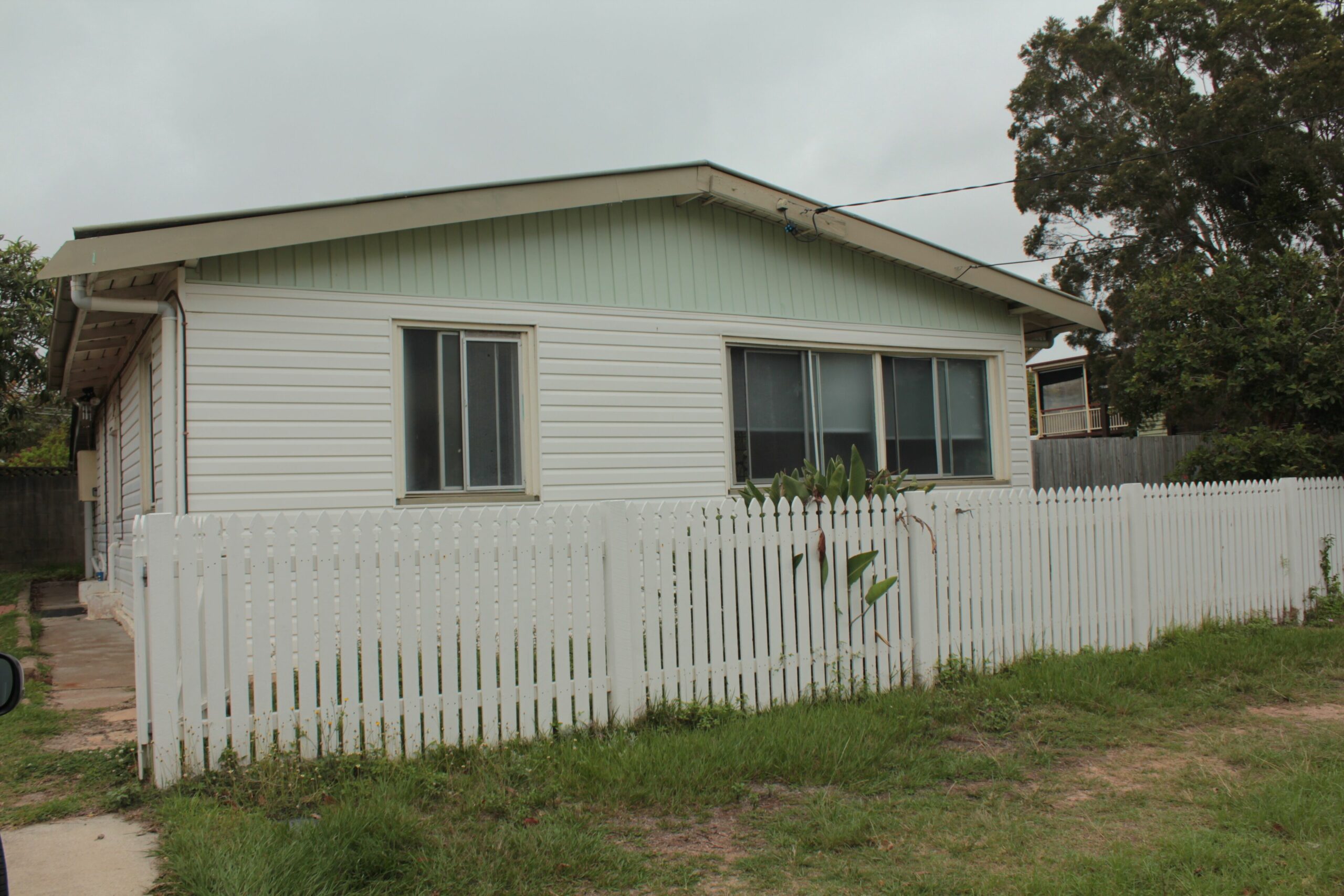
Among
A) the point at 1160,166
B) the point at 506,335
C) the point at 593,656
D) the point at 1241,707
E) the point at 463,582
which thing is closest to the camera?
the point at 463,582

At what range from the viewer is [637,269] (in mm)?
9180

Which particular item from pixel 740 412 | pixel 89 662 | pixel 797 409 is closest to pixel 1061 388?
pixel 797 409

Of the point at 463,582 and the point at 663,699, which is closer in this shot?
the point at 463,582

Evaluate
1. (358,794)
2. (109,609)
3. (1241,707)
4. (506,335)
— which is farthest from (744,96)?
(358,794)

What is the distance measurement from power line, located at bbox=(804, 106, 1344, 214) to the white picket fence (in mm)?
3810

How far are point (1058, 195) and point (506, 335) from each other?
2410cm

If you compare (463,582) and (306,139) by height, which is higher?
(306,139)

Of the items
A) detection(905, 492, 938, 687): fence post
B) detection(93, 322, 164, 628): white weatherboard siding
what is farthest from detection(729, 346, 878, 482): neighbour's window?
detection(93, 322, 164, 628): white weatherboard siding

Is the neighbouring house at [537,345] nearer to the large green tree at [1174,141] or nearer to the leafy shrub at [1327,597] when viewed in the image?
Result: the leafy shrub at [1327,597]

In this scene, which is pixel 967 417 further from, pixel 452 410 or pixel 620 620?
pixel 620 620

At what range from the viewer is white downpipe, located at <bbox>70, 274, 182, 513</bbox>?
728cm

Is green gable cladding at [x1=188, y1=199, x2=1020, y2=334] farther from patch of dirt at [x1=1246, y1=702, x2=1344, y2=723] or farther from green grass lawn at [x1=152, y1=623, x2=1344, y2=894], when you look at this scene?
patch of dirt at [x1=1246, y1=702, x2=1344, y2=723]

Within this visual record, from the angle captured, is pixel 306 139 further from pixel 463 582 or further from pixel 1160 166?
pixel 463 582

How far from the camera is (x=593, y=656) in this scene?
5.66 metres
